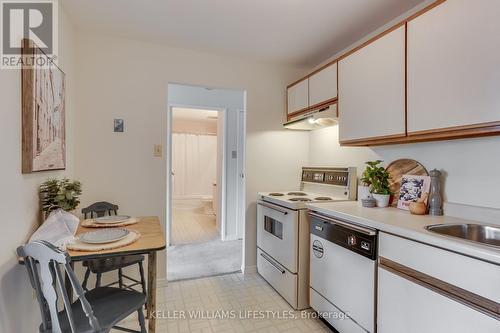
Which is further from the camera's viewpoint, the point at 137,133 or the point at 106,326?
the point at 137,133

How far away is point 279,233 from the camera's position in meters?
2.43

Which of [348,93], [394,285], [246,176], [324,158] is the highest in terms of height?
[348,93]

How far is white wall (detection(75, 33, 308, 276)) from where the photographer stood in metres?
2.35

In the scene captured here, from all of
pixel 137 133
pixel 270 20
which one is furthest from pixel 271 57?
pixel 137 133

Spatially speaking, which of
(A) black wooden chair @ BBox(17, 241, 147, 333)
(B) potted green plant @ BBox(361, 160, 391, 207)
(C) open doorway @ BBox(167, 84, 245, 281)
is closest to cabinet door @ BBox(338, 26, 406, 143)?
(B) potted green plant @ BBox(361, 160, 391, 207)

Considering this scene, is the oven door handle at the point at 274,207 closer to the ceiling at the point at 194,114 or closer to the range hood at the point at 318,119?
the range hood at the point at 318,119

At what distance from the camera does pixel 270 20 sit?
2.09 metres

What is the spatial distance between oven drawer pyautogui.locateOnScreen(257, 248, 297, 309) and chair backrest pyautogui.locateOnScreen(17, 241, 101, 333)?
1.47 m

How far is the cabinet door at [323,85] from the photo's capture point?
89.4 inches

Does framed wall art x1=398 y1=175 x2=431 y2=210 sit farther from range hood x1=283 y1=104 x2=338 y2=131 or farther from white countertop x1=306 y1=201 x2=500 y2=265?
range hood x1=283 y1=104 x2=338 y2=131

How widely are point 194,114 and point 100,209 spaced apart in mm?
4222

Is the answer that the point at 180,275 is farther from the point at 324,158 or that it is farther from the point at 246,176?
the point at 324,158

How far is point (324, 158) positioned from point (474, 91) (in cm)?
160

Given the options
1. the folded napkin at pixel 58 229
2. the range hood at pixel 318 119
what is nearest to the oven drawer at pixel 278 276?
the range hood at pixel 318 119
